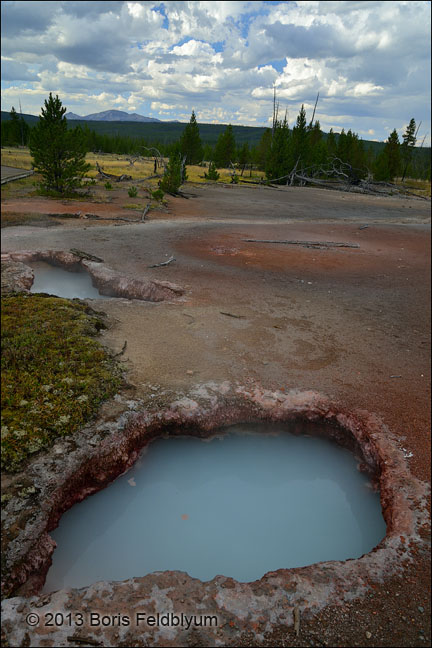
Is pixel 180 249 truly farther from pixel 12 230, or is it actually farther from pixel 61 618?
pixel 61 618

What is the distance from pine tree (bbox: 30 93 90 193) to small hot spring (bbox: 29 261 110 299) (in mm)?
12751

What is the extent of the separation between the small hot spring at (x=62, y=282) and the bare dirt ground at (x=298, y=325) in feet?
3.24

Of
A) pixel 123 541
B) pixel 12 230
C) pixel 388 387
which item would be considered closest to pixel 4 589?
pixel 123 541

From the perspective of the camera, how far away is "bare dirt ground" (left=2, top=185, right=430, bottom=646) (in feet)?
11.5

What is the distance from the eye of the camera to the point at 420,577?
362 cm

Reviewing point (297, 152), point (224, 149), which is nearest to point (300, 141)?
point (297, 152)

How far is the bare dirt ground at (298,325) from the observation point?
352cm

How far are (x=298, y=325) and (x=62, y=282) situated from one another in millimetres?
6891

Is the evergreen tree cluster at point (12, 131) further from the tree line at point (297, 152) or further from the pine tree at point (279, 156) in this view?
the pine tree at point (279, 156)

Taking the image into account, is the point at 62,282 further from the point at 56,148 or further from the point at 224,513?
the point at 56,148

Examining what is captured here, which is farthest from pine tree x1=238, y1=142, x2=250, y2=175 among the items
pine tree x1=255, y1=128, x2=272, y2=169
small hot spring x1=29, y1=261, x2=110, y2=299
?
small hot spring x1=29, y1=261, x2=110, y2=299

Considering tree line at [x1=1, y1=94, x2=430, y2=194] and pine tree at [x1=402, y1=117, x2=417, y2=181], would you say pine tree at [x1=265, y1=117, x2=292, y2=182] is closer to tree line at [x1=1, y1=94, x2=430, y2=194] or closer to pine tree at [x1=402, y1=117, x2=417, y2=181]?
tree line at [x1=1, y1=94, x2=430, y2=194]

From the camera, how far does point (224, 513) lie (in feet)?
15.5

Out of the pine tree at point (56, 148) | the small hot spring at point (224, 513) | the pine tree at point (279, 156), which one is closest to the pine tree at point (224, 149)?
the pine tree at point (279, 156)
